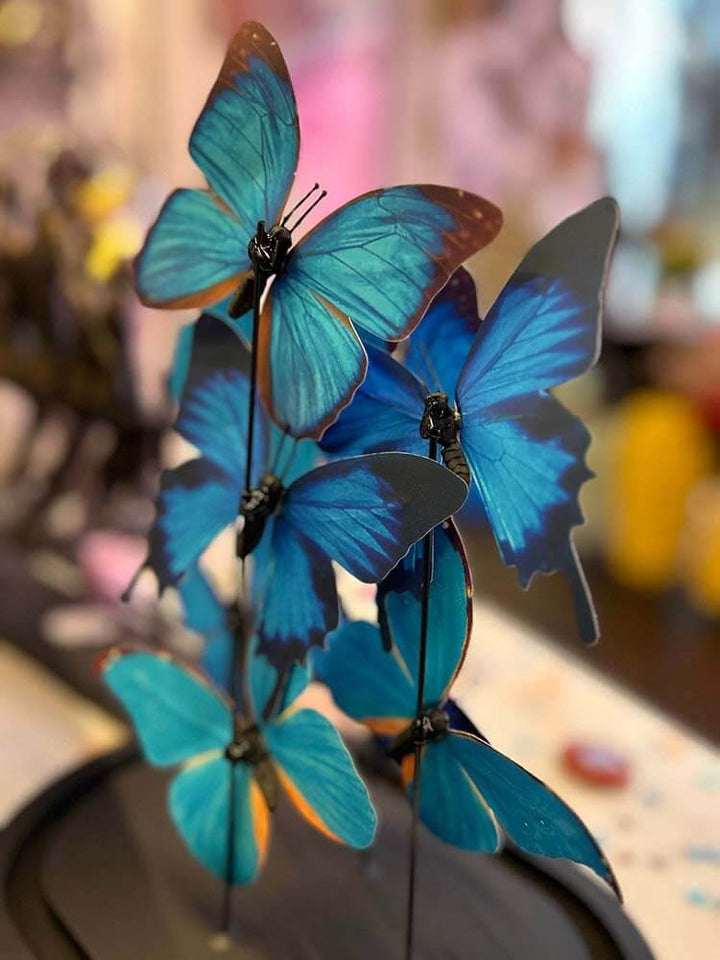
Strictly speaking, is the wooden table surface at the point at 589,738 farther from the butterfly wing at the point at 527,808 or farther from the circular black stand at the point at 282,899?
the butterfly wing at the point at 527,808

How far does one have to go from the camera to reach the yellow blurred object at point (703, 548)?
1002 millimetres

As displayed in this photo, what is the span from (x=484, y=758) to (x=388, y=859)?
162 mm

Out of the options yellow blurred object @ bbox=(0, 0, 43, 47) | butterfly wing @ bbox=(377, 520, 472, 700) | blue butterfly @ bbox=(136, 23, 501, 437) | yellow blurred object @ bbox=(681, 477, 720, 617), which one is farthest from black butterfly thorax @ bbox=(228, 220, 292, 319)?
yellow blurred object @ bbox=(0, 0, 43, 47)

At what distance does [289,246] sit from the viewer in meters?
0.40

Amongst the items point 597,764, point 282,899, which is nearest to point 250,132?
point 282,899

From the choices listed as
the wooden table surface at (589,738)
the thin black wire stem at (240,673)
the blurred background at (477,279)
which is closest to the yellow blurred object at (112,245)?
the blurred background at (477,279)

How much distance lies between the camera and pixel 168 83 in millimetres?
1395

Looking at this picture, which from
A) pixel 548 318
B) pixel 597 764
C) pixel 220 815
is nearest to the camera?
pixel 548 318

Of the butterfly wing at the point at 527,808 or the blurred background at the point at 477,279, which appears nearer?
the butterfly wing at the point at 527,808

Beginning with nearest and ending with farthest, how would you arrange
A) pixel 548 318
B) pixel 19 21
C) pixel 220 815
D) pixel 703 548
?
pixel 548 318 < pixel 220 815 < pixel 703 548 < pixel 19 21

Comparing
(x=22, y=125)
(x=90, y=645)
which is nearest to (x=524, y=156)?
(x=22, y=125)

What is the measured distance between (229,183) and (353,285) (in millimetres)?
75

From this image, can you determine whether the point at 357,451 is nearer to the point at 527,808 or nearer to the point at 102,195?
the point at 527,808

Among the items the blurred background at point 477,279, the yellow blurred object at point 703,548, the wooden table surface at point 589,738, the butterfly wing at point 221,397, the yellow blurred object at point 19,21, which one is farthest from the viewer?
the yellow blurred object at point 19,21
